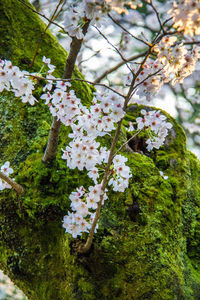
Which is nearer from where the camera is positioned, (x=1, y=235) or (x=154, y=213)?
(x=1, y=235)

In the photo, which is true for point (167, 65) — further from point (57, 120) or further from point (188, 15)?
point (57, 120)

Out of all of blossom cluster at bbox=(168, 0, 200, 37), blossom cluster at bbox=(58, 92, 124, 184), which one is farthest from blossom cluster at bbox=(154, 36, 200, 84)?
blossom cluster at bbox=(58, 92, 124, 184)

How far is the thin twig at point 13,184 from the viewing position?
47.9 inches

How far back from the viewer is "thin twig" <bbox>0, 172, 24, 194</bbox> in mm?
1216

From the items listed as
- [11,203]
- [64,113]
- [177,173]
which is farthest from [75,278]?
[177,173]

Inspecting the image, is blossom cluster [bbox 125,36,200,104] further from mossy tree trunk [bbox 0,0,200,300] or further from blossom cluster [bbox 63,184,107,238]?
mossy tree trunk [bbox 0,0,200,300]

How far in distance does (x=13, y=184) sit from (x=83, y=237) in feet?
1.61

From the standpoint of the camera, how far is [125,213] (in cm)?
142

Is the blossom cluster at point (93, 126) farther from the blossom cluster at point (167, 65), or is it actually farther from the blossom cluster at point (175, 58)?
the blossom cluster at point (175, 58)

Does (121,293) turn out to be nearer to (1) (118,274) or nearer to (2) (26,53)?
(1) (118,274)

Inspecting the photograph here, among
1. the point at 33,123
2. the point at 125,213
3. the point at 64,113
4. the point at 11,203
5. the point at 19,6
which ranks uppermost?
the point at 19,6

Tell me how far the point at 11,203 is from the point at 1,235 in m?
0.21

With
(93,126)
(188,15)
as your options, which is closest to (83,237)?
(93,126)

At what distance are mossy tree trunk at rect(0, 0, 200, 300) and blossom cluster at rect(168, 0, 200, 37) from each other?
3.22 feet
